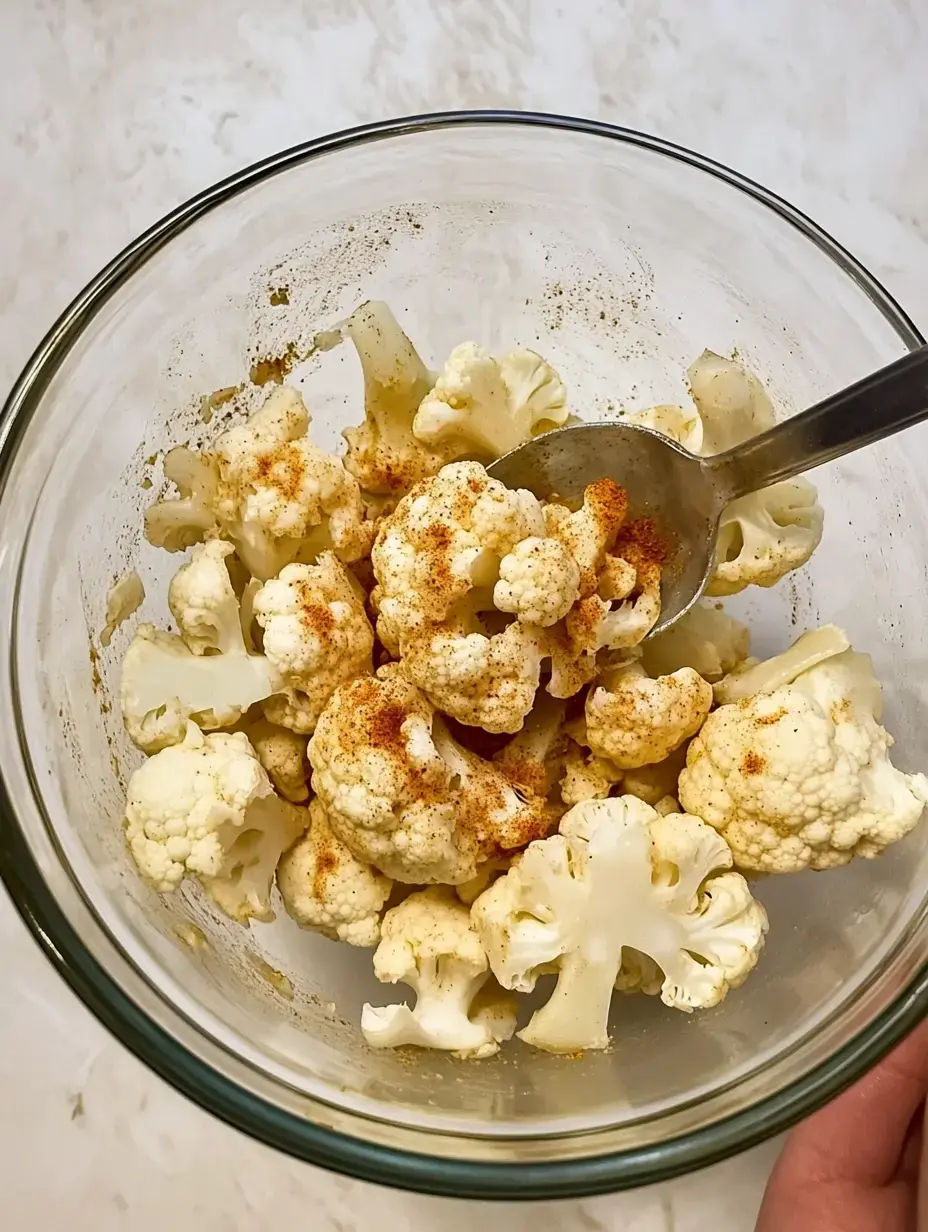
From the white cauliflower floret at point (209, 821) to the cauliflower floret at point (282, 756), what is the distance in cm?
4

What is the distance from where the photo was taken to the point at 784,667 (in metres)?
1.04

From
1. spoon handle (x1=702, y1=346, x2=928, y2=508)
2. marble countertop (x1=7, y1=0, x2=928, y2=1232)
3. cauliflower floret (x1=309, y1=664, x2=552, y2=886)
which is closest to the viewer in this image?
spoon handle (x1=702, y1=346, x2=928, y2=508)

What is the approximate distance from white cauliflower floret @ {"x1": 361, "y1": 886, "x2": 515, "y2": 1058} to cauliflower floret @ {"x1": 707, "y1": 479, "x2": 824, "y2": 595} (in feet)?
1.35

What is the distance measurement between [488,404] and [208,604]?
331 mm

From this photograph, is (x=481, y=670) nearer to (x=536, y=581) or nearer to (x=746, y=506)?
(x=536, y=581)

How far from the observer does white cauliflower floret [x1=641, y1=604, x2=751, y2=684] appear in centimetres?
108

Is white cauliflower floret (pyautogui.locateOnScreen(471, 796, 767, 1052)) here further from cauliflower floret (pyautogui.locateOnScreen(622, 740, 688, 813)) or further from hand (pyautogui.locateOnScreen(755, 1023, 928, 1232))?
hand (pyautogui.locateOnScreen(755, 1023, 928, 1232))

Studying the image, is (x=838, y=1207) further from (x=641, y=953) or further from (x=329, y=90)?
(x=329, y=90)

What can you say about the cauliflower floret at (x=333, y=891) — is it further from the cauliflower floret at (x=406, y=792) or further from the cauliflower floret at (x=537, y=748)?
the cauliflower floret at (x=537, y=748)

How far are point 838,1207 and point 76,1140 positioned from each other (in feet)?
2.80

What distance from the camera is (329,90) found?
1423 millimetres

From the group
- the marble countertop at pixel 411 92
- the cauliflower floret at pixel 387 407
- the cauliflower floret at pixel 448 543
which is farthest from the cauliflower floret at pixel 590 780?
the marble countertop at pixel 411 92

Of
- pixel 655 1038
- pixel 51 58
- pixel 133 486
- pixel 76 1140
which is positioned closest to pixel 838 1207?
pixel 655 1038

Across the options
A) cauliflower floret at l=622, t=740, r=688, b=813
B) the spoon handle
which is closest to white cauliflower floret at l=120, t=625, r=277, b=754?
cauliflower floret at l=622, t=740, r=688, b=813
